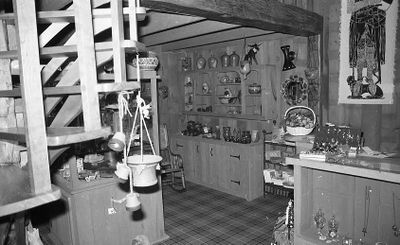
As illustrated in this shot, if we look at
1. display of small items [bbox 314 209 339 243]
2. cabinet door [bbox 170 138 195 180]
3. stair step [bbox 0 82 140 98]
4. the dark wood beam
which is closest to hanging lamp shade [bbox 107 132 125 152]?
stair step [bbox 0 82 140 98]

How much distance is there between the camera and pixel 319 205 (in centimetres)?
330

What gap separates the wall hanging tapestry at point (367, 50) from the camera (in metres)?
3.64

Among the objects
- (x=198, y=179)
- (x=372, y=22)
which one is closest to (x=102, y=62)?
(x=372, y=22)

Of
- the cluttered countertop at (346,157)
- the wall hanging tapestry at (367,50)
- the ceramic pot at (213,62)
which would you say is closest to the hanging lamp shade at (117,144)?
the cluttered countertop at (346,157)

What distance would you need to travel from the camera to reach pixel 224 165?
5.48m

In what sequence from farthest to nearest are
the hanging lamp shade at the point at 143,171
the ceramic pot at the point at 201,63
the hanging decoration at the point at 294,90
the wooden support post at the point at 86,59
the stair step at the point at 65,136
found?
the ceramic pot at the point at 201,63 < the hanging decoration at the point at 294,90 < the hanging lamp shade at the point at 143,171 < the wooden support post at the point at 86,59 < the stair step at the point at 65,136

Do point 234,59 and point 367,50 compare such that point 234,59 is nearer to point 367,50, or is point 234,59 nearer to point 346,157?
point 367,50

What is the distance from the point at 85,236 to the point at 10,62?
7.40ft

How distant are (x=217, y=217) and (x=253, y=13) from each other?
9.69 feet

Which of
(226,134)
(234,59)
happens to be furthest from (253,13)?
(226,134)

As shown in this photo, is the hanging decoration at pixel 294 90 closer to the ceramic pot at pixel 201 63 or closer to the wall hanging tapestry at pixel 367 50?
the wall hanging tapestry at pixel 367 50

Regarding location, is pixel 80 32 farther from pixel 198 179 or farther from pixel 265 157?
pixel 198 179

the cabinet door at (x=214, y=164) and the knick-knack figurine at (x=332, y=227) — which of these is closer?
the knick-knack figurine at (x=332, y=227)

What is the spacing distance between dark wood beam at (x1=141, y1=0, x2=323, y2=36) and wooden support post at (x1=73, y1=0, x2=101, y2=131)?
36.2 inches
